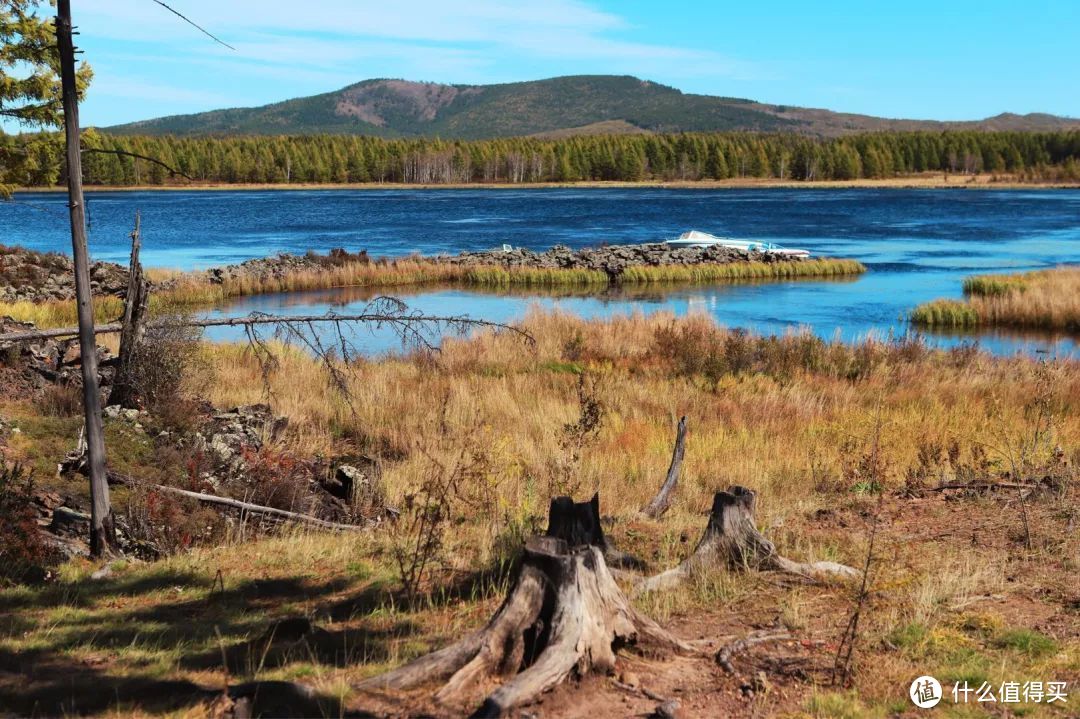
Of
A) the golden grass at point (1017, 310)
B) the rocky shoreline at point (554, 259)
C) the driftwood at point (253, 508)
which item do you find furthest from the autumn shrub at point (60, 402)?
the rocky shoreline at point (554, 259)

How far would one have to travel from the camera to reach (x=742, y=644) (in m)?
5.41

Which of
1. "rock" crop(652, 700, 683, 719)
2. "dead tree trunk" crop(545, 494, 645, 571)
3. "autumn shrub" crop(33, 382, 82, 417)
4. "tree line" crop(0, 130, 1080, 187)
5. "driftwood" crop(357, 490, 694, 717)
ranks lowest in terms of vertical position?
"autumn shrub" crop(33, 382, 82, 417)

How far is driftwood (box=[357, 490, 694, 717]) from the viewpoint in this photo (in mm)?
4773

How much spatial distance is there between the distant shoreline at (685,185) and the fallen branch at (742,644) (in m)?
141

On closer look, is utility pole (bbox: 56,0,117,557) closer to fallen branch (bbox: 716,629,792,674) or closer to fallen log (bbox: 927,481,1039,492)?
fallen branch (bbox: 716,629,792,674)

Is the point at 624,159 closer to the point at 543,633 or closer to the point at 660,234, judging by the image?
the point at 660,234

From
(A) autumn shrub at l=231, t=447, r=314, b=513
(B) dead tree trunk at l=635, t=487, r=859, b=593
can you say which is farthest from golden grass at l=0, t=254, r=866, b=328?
(B) dead tree trunk at l=635, t=487, r=859, b=593

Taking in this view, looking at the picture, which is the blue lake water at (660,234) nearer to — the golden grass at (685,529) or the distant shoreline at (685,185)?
the golden grass at (685,529)

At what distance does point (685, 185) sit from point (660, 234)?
91396 mm

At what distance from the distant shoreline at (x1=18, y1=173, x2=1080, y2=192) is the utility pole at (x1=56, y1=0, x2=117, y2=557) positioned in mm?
140604

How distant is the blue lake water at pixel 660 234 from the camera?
34.9 metres

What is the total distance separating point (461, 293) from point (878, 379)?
972 inches

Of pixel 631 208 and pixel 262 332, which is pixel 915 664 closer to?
pixel 262 332

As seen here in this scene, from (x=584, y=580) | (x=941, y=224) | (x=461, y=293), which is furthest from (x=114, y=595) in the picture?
(x=941, y=224)
